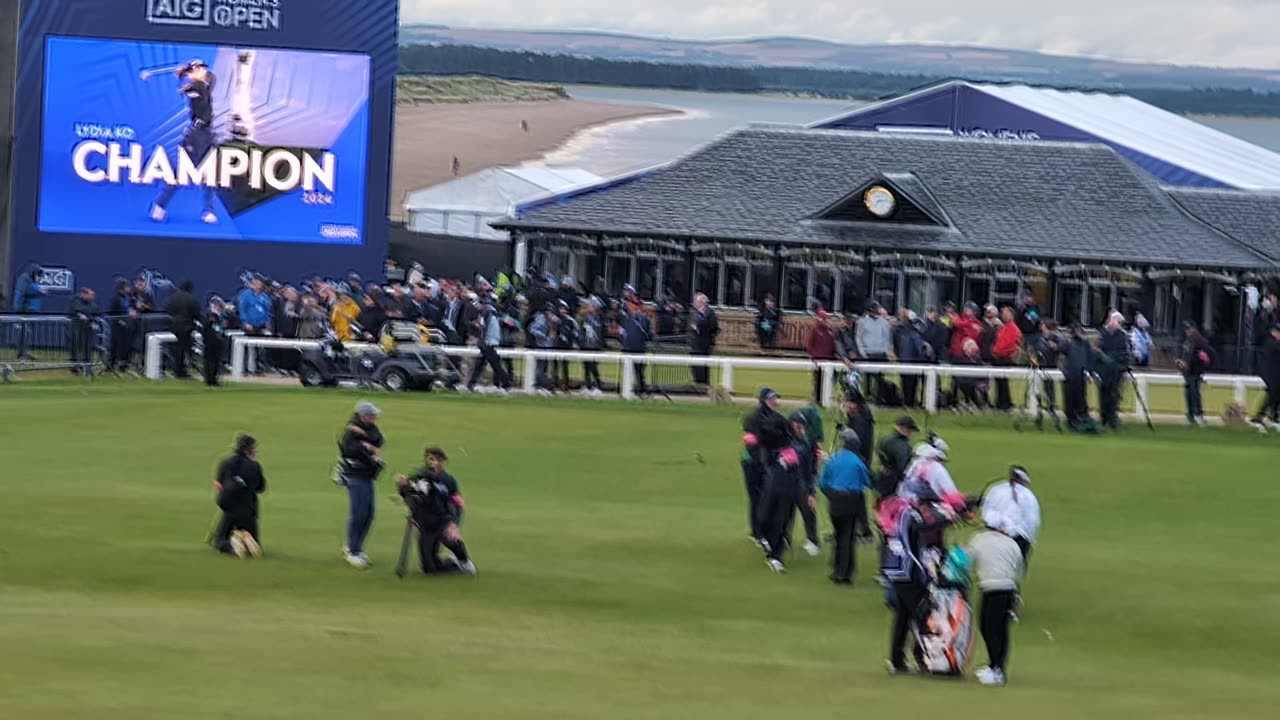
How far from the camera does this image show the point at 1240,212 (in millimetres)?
49281

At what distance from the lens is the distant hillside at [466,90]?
368 ft

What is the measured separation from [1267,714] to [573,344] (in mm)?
23012

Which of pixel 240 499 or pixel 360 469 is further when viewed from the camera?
pixel 240 499

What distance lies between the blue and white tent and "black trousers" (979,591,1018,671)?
41.5 meters

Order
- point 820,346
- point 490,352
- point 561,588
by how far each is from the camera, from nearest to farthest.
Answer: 1. point 561,588
2. point 820,346
3. point 490,352

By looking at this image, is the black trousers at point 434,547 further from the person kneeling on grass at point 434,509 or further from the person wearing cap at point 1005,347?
the person wearing cap at point 1005,347

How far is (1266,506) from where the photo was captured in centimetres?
2627

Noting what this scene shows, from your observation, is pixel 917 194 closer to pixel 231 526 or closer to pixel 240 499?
pixel 231 526

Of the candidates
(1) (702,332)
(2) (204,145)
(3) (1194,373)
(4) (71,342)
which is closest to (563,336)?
(1) (702,332)

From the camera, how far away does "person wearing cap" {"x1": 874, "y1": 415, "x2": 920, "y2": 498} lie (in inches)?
798

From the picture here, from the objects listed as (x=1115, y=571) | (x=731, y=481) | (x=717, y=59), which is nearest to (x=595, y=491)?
(x=731, y=481)

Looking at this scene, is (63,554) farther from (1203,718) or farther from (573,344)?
(573,344)

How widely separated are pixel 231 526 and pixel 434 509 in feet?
7.12

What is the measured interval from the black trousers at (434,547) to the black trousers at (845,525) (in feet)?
11.4
